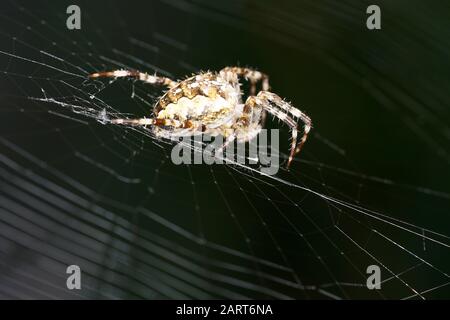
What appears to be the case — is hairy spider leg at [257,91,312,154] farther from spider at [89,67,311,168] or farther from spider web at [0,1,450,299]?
spider web at [0,1,450,299]

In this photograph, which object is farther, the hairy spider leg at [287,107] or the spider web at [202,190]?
the spider web at [202,190]

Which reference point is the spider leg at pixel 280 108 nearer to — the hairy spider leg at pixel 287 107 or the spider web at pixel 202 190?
the hairy spider leg at pixel 287 107

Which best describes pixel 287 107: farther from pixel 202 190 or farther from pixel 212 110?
pixel 202 190

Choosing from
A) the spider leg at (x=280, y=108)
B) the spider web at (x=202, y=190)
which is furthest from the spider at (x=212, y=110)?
the spider web at (x=202, y=190)

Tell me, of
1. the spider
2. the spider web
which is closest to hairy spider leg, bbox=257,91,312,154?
the spider

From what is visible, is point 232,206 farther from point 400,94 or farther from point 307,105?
point 400,94
